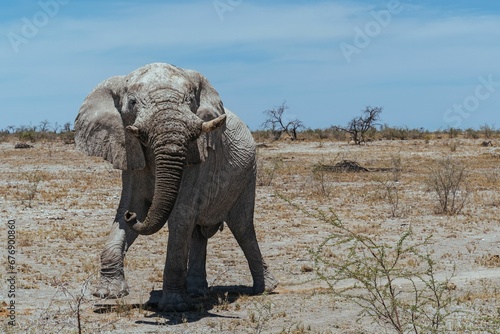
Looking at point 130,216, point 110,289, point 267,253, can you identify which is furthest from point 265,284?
point 267,253

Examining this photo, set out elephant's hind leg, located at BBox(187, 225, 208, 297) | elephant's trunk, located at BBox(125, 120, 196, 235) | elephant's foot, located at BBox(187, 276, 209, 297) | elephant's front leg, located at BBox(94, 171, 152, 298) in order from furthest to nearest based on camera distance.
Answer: elephant's hind leg, located at BBox(187, 225, 208, 297) < elephant's foot, located at BBox(187, 276, 209, 297) < elephant's front leg, located at BBox(94, 171, 152, 298) < elephant's trunk, located at BBox(125, 120, 196, 235)

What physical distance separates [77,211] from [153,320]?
7.90 m

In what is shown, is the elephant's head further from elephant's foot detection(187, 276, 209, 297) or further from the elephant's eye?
elephant's foot detection(187, 276, 209, 297)

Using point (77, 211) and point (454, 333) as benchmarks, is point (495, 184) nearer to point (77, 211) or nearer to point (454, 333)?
point (77, 211)

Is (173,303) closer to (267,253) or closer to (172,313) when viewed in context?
A: (172,313)

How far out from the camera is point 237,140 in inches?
325

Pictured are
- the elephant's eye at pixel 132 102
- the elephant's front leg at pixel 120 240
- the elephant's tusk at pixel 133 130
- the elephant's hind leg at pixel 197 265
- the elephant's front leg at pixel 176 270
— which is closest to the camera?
the elephant's tusk at pixel 133 130

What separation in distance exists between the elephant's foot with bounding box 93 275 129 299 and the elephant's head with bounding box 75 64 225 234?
1.06m

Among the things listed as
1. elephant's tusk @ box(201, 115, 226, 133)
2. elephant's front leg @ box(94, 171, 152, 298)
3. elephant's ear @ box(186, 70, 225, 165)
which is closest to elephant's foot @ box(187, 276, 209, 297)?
elephant's front leg @ box(94, 171, 152, 298)

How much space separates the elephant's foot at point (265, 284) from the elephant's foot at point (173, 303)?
132 cm

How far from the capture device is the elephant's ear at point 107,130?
24.5ft

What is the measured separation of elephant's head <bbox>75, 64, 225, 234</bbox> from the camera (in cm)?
681

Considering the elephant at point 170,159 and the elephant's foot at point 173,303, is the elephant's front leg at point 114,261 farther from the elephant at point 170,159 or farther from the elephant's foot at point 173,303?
the elephant's foot at point 173,303

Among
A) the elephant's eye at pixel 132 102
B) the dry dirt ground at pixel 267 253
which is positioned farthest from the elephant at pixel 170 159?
the dry dirt ground at pixel 267 253
